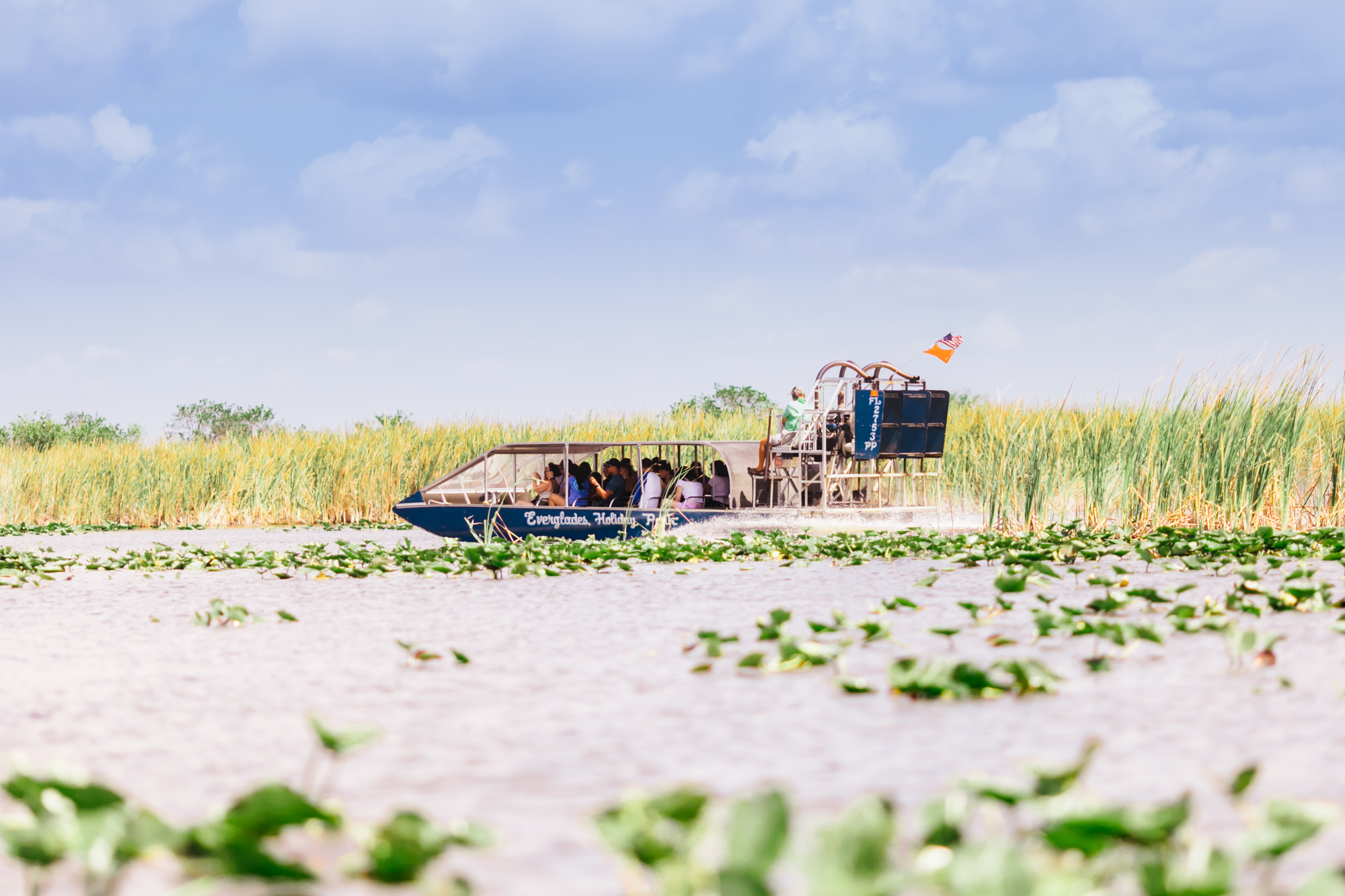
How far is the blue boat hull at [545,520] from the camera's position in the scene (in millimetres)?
13703

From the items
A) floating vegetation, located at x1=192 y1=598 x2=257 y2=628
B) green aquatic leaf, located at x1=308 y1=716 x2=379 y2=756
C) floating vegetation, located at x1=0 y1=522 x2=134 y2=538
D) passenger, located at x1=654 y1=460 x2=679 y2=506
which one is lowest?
floating vegetation, located at x1=0 y1=522 x2=134 y2=538

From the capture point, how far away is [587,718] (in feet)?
12.9

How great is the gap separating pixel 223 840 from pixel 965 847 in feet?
4.81

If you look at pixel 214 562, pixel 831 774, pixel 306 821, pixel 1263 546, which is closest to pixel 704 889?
pixel 306 821

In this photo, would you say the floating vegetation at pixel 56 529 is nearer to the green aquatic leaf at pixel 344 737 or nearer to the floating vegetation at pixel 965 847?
the green aquatic leaf at pixel 344 737

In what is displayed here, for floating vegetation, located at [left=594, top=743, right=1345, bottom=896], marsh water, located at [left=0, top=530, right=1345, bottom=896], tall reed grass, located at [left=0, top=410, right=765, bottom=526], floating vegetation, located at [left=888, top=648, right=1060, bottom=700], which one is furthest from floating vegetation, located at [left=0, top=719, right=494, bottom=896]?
tall reed grass, located at [left=0, top=410, right=765, bottom=526]

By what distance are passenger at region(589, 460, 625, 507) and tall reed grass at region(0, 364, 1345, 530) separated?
4.33m

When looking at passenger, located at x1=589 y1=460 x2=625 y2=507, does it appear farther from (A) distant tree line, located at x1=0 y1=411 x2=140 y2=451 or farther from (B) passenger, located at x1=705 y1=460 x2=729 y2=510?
(A) distant tree line, located at x1=0 y1=411 x2=140 y2=451

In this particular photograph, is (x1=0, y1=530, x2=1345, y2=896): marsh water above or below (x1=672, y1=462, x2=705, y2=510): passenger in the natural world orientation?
below

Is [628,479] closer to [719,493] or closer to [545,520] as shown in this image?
[719,493]

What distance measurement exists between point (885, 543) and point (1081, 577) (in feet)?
8.83

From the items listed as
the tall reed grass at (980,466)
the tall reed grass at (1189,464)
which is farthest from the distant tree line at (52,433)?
the tall reed grass at (1189,464)

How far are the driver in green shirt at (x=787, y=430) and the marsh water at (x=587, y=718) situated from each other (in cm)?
737

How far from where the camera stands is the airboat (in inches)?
539
